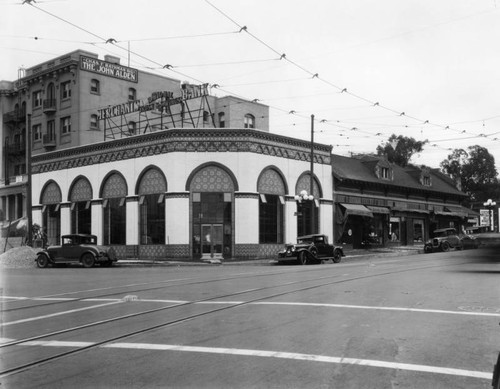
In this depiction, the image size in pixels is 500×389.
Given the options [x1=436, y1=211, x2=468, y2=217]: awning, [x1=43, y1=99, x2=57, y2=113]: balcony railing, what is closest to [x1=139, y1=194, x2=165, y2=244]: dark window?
[x1=43, y1=99, x2=57, y2=113]: balcony railing

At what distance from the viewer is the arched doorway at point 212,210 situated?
112 ft

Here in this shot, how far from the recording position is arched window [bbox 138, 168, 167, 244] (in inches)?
1372

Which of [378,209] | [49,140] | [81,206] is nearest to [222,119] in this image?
[49,140]

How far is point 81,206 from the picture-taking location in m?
40.6

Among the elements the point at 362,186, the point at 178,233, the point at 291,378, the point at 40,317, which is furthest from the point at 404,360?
the point at 362,186

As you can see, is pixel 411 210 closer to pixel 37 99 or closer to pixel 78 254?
pixel 78 254

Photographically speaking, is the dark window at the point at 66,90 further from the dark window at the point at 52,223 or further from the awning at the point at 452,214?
the awning at the point at 452,214

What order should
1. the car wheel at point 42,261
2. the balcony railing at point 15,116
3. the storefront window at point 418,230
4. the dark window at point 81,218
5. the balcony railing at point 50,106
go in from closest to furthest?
the car wheel at point 42,261
the dark window at point 81,218
the balcony railing at point 50,106
the balcony railing at point 15,116
the storefront window at point 418,230

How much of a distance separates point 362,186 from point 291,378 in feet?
129

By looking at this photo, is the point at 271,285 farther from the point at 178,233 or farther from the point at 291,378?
the point at 178,233

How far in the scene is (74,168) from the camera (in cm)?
4128

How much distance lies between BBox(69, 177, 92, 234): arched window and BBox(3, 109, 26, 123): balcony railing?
11.3 m

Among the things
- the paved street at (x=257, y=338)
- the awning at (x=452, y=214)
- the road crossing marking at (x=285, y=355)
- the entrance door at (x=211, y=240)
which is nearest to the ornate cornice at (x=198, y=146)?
the entrance door at (x=211, y=240)

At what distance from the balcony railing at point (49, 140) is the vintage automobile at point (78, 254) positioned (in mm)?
19600
